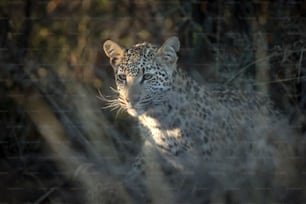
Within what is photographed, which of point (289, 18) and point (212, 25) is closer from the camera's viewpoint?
point (289, 18)

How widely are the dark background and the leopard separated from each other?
0.91 ft

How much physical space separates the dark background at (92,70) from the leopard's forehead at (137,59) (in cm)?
44

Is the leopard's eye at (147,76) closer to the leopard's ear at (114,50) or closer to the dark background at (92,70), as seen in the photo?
the leopard's ear at (114,50)

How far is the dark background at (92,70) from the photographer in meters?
4.75

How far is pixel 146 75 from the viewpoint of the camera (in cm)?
447

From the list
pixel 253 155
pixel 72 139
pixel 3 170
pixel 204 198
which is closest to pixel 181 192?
pixel 204 198

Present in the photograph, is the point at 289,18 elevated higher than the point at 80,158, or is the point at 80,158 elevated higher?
the point at 289,18

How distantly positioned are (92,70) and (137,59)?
112 cm

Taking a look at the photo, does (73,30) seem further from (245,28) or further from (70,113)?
(245,28)

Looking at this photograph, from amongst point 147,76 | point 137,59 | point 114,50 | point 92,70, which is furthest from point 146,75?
point 92,70

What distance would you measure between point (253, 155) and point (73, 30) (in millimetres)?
1956

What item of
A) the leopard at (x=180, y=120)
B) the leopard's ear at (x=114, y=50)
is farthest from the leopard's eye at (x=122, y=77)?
the leopard's ear at (x=114, y=50)

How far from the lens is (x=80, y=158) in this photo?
4742 millimetres

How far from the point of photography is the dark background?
4.75 meters
